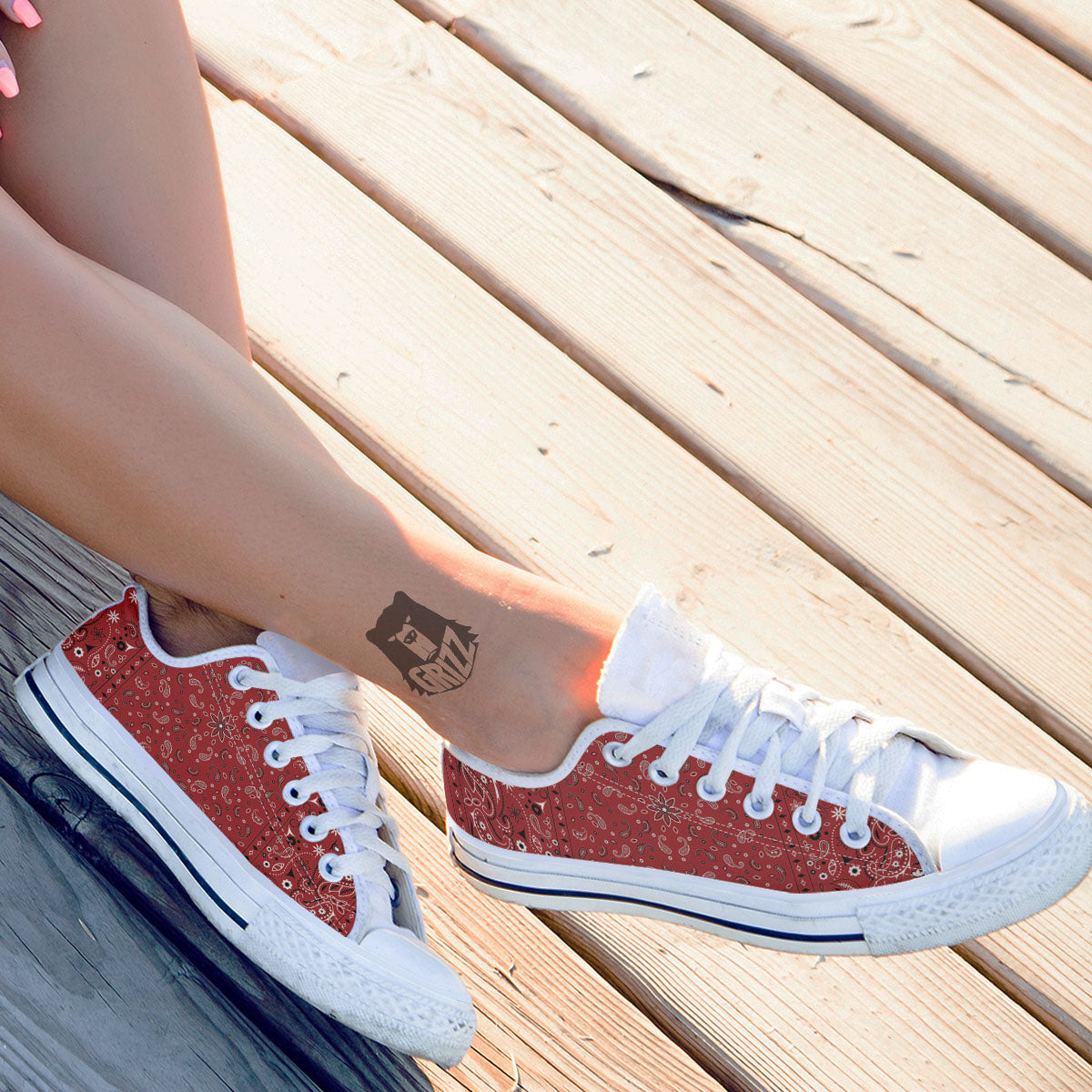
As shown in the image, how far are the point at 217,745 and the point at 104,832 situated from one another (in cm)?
14

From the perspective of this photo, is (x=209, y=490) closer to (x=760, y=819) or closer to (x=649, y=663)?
(x=649, y=663)

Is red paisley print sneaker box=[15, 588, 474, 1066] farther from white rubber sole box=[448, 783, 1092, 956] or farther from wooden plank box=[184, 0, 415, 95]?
wooden plank box=[184, 0, 415, 95]

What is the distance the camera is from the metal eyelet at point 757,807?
772mm

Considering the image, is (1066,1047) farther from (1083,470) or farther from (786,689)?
(1083,470)

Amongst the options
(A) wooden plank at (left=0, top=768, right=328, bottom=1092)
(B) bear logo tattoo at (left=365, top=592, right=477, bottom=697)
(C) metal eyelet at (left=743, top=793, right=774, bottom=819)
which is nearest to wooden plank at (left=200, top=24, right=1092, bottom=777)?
(C) metal eyelet at (left=743, top=793, right=774, bottom=819)

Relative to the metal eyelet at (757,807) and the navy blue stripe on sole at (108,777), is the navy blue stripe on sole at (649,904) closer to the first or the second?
the metal eyelet at (757,807)

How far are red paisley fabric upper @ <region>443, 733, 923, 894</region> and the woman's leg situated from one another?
0.11ft

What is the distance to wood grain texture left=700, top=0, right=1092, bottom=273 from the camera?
1.19 metres

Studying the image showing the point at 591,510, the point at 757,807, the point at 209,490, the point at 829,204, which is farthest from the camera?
the point at 829,204

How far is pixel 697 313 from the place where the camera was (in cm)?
113

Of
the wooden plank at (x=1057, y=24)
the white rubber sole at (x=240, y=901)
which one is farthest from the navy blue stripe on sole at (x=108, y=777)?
the wooden plank at (x=1057, y=24)

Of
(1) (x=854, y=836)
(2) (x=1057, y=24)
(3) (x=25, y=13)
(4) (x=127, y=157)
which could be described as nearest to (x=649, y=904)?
(1) (x=854, y=836)

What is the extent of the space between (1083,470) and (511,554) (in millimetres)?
607

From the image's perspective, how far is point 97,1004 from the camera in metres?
0.76
